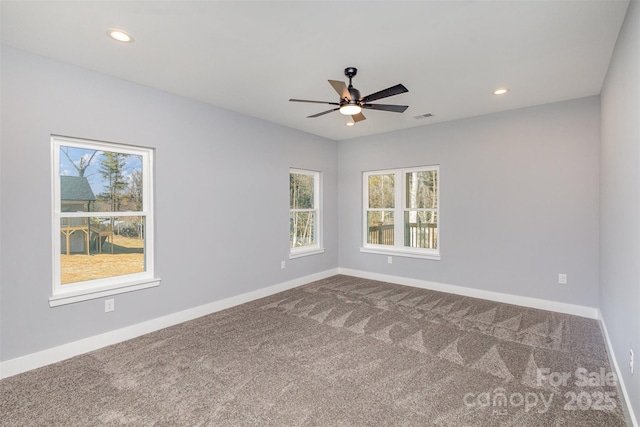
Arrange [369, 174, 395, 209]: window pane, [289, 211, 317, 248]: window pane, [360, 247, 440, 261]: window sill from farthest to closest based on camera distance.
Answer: [369, 174, 395, 209]: window pane
[289, 211, 317, 248]: window pane
[360, 247, 440, 261]: window sill

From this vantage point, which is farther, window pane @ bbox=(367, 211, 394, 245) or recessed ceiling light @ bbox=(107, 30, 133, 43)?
window pane @ bbox=(367, 211, 394, 245)

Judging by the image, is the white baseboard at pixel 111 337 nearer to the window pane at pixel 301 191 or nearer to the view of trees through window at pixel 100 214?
the view of trees through window at pixel 100 214

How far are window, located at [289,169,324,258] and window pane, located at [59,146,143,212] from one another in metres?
2.48

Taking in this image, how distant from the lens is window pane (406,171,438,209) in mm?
5133

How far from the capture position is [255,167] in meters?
4.61

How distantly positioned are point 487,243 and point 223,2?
4.42 m

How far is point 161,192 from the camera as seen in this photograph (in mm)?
3547

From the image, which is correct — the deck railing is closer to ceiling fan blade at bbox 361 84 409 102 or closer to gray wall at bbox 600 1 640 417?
gray wall at bbox 600 1 640 417

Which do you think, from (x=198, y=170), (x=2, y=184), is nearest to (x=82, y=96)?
(x=2, y=184)

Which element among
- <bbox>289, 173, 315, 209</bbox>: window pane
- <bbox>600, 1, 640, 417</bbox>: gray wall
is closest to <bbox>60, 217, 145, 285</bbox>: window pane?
<bbox>289, 173, 315, 209</bbox>: window pane

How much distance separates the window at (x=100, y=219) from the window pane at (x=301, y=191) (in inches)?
95.4

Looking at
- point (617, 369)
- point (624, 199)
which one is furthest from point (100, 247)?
point (617, 369)

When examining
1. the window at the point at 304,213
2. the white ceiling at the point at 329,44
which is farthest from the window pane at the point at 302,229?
the white ceiling at the point at 329,44

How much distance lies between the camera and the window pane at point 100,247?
9.75ft
